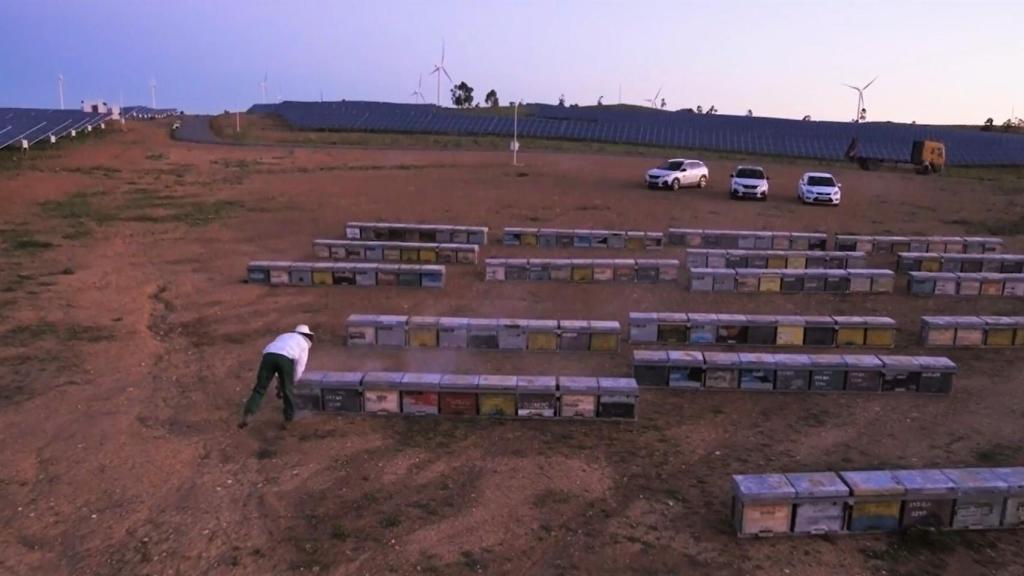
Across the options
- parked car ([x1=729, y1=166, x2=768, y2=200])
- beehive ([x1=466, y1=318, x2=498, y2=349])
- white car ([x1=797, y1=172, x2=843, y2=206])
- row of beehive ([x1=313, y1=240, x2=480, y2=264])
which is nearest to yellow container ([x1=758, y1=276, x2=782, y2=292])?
row of beehive ([x1=313, y1=240, x2=480, y2=264])

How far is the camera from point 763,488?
7430mm

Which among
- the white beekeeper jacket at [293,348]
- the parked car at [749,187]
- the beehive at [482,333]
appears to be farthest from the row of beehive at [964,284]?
the parked car at [749,187]

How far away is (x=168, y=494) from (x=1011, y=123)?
347ft

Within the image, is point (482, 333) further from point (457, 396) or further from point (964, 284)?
point (964, 284)

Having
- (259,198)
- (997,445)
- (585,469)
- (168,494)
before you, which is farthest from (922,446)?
(259,198)

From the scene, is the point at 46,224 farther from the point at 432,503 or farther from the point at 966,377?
the point at 966,377

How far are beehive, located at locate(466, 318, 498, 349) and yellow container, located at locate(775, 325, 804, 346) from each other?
16.2 ft

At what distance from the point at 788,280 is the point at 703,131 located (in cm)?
4992

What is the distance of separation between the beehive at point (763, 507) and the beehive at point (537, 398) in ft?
10.4

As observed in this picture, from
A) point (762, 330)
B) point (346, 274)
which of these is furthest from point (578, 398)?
point (346, 274)

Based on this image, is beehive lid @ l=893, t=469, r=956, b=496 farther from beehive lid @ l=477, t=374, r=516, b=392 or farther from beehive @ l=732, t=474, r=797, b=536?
beehive lid @ l=477, t=374, r=516, b=392

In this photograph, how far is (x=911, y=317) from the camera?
1602cm

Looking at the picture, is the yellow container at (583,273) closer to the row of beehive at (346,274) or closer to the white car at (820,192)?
the row of beehive at (346,274)

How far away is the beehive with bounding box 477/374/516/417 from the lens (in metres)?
10.2
